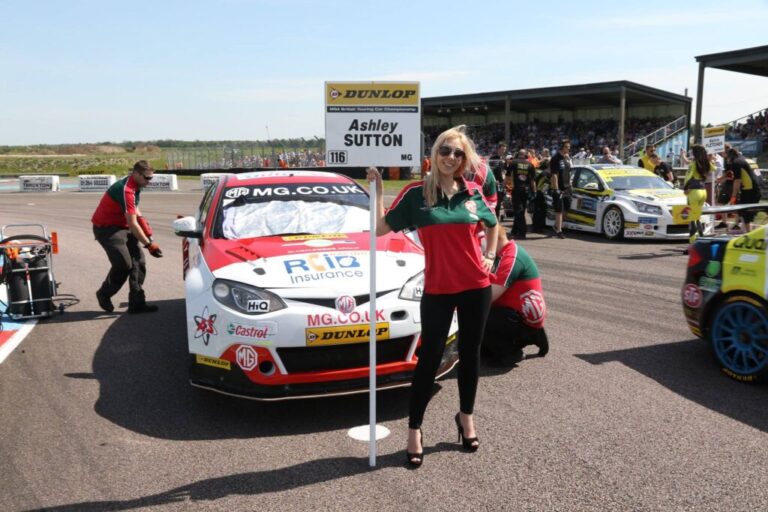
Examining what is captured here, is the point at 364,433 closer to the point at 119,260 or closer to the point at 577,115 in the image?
the point at 119,260

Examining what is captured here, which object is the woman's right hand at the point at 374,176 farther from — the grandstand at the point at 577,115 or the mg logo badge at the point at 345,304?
the grandstand at the point at 577,115

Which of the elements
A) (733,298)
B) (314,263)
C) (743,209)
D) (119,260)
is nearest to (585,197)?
(743,209)

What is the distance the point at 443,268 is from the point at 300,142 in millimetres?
40067

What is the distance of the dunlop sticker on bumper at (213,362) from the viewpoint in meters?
4.36

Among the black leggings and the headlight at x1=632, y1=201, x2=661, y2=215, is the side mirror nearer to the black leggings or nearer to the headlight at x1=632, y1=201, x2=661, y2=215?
the black leggings

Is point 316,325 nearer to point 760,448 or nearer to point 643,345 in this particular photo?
point 760,448

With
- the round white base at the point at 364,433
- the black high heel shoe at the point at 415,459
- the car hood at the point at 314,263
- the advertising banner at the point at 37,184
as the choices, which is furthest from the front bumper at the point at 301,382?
the advertising banner at the point at 37,184

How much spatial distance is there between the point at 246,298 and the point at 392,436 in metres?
1.29

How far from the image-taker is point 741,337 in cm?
512

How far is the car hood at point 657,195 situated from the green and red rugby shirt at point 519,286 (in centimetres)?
868

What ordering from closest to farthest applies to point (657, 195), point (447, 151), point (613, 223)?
point (447, 151), point (657, 195), point (613, 223)

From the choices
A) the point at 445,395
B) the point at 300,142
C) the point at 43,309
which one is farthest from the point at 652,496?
the point at 300,142

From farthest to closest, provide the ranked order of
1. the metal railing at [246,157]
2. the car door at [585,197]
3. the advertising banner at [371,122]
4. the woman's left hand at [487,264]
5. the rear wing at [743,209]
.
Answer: the metal railing at [246,157] → the car door at [585,197] → the rear wing at [743,209] → the advertising banner at [371,122] → the woman's left hand at [487,264]

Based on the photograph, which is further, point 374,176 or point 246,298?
point 246,298
